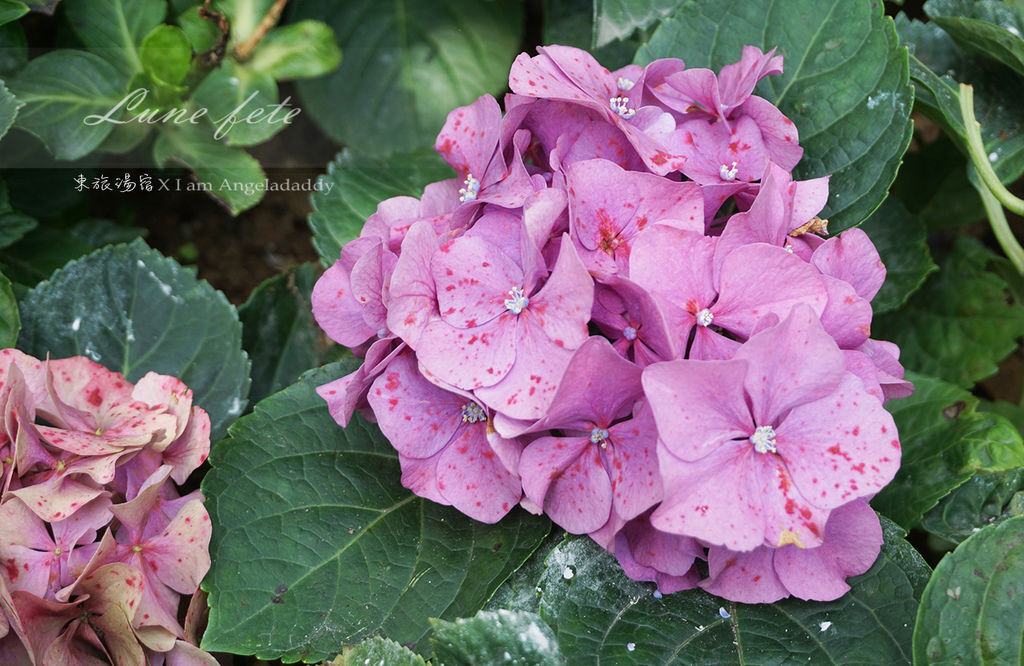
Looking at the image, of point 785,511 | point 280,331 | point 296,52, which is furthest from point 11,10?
point 785,511

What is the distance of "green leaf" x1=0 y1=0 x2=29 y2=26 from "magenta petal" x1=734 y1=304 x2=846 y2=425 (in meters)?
0.99

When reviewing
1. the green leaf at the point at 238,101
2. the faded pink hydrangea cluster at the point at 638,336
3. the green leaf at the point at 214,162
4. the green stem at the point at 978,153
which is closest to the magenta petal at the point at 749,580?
the faded pink hydrangea cluster at the point at 638,336

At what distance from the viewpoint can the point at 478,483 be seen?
0.85 meters

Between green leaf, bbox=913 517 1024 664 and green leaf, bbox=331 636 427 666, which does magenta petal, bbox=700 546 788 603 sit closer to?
green leaf, bbox=913 517 1024 664

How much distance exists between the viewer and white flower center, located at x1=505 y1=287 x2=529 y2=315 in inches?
29.4

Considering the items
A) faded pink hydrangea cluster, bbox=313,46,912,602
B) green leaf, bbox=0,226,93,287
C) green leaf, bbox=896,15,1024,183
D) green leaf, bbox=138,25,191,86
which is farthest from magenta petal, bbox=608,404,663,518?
green leaf, bbox=0,226,93,287

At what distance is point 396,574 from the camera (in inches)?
35.5

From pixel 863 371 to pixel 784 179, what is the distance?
0.66 feet

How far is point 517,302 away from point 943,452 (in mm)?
653

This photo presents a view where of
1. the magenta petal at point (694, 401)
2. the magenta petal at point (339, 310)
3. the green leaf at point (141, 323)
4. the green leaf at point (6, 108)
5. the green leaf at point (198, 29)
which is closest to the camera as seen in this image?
the magenta petal at point (694, 401)

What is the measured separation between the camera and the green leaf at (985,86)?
1157 millimetres

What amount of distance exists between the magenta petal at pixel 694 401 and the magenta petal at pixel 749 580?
166 millimetres

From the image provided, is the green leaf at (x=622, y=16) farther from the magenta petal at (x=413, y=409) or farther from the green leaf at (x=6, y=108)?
the green leaf at (x=6, y=108)

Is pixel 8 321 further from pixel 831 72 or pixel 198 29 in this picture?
pixel 831 72
